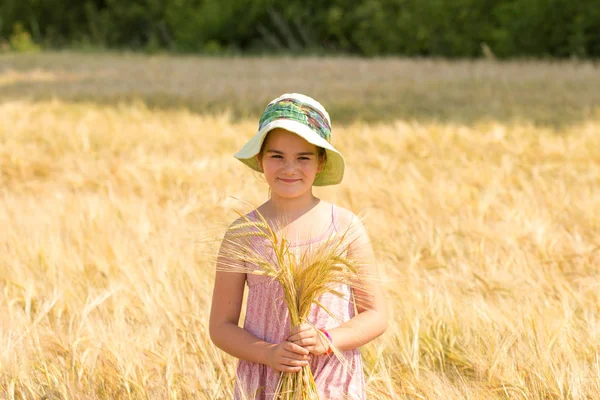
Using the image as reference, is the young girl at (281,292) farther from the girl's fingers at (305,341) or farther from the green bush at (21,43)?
the green bush at (21,43)

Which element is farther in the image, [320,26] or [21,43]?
[21,43]

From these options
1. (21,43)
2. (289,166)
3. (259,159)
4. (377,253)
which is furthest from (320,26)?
(289,166)

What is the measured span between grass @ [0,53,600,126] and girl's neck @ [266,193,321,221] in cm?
386

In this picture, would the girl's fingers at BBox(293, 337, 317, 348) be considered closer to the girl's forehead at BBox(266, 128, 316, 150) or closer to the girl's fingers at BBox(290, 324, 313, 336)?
the girl's fingers at BBox(290, 324, 313, 336)

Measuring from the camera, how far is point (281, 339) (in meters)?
1.68

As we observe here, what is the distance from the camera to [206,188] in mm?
3725

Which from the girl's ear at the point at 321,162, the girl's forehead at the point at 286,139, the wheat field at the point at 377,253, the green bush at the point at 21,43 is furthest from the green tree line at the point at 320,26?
the girl's forehead at the point at 286,139

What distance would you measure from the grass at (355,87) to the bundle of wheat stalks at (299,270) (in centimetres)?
398

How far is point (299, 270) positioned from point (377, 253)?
1.33 m

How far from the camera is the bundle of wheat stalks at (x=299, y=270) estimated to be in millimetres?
1497

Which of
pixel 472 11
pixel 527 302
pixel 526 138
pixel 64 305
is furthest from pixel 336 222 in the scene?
pixel 472 11

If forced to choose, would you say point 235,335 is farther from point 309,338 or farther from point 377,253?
point 377,253

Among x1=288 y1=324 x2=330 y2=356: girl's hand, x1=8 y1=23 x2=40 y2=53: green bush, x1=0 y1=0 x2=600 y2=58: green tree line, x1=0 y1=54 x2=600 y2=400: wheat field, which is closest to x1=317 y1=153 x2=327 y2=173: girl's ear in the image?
x1=0 y1=54 x2=600 y2=400: wheat field

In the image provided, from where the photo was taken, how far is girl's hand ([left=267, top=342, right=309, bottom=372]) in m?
1.51
